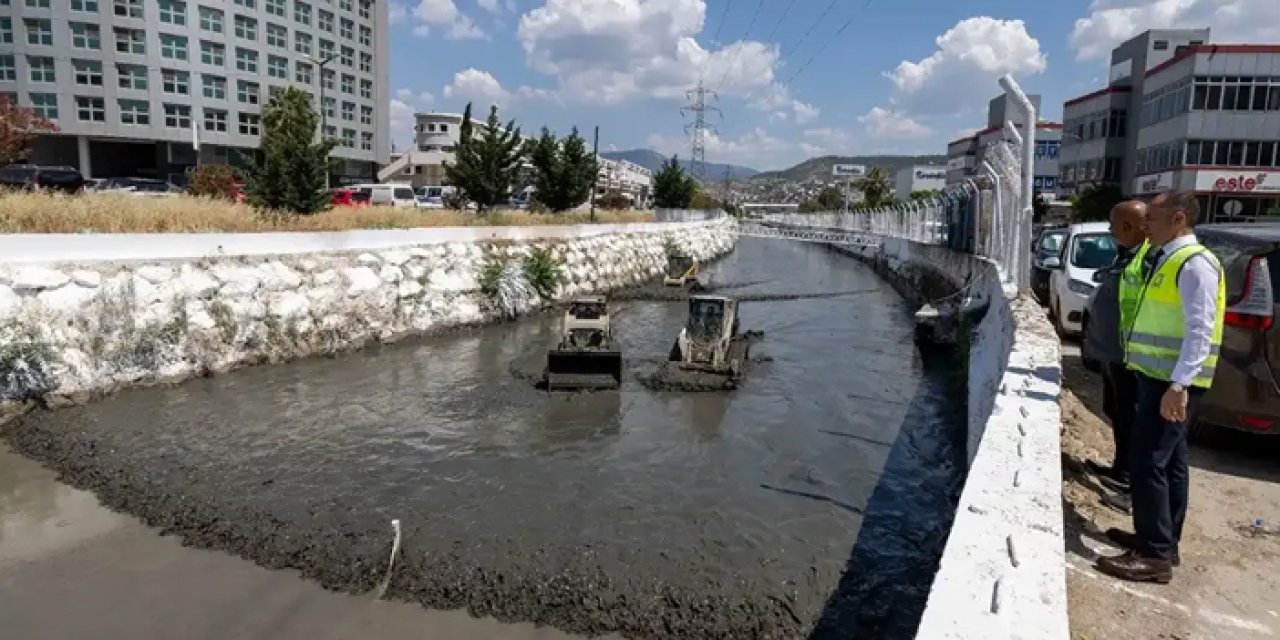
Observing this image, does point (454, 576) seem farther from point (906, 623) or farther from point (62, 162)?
point (62, 162)

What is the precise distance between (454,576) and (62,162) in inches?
2439

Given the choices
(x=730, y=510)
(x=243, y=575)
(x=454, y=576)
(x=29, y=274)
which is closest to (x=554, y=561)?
(x=454, y=576)

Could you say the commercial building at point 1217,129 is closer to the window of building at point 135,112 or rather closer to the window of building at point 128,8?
the window of building at point 135,112

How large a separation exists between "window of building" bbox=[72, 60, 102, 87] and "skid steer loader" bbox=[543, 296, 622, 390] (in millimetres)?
53233

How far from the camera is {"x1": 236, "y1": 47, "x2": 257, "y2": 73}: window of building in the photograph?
5775 centimetres

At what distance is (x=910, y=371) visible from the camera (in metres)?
16.6

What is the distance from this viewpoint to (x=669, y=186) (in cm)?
6625

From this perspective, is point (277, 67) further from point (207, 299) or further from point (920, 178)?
point (920, 178)

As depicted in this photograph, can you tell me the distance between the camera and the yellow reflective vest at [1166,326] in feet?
13.7

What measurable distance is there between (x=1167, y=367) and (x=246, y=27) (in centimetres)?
6667

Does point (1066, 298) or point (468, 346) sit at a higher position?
Answer: point (1066, 298)

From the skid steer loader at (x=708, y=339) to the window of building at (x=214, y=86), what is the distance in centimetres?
5405

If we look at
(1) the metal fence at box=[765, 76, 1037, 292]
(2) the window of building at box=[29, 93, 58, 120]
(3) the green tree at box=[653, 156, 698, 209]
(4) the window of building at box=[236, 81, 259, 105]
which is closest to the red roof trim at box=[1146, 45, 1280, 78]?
(1) the metal fence at box=[765, 76, 1037, 292]

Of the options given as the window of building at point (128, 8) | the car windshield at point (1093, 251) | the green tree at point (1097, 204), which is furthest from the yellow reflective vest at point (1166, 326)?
the window of building at point (128, 8)
